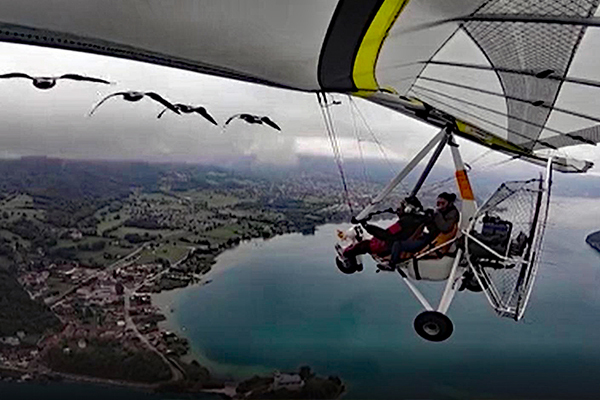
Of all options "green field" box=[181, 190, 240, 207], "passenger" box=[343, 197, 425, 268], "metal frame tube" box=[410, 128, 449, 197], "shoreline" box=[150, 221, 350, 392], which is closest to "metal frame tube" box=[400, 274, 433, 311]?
"passenger" box=[343, 197, 425, 268]

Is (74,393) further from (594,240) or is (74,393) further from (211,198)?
(594,240)

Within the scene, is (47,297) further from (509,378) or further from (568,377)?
(568,377)

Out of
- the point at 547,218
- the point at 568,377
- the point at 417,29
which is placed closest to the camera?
the point at 417,29

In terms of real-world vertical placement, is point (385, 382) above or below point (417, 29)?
below

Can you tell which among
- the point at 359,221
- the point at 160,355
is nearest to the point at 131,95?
the point at 359,221

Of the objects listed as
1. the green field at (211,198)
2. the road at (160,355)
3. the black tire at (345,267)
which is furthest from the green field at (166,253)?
the black tire at (345,267)

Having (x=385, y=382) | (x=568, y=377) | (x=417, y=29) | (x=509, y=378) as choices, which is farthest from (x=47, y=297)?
(x=417, y=29)

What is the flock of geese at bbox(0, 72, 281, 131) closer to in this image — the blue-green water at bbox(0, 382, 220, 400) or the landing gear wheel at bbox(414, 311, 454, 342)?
the landing gear wheel at bbox(414, 311, 454, 342)

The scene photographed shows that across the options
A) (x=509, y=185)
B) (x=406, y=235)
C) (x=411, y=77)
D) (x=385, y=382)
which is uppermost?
(x=411, y=77)
